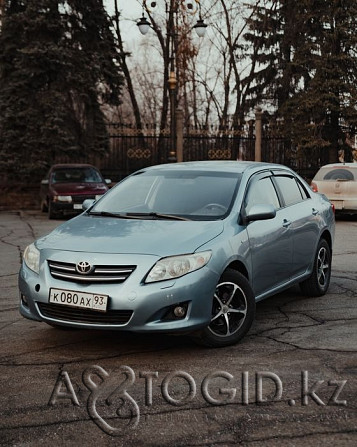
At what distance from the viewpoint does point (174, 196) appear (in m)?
6.30

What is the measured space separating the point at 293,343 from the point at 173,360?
1052 mm

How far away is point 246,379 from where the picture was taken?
4539mm

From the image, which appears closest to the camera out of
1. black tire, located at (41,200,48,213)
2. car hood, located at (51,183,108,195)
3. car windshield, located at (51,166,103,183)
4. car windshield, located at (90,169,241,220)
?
car windshield, located at (90,169,241,220)

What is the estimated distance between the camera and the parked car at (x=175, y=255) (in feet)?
16.3

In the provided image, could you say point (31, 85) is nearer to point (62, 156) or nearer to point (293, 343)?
point (62, 156)

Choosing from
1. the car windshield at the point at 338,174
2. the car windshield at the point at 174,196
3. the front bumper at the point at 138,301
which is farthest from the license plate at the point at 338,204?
the front bumper at the point at 138,301

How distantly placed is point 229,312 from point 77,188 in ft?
45.6

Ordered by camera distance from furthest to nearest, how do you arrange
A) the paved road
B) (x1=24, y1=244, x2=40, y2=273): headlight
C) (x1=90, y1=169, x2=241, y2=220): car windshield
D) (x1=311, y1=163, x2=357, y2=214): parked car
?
(x1=311, y1=163, x2=357, y2=214): parked car
(x1=90, y1=169, x2=241, y2=220): car windshield
(x1=24, y1=244, x2=40, y2=273): headlight
the paved road

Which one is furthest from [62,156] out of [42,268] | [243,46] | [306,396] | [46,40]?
[306,396]

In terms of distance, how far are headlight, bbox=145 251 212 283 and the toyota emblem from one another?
1.43 feet

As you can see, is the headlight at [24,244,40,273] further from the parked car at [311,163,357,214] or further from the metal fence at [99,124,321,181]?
the metal fence at [99,124,321,181]

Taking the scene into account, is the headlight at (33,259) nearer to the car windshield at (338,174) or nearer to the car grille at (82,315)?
the car grille at (82,315)

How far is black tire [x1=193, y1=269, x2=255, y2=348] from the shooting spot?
17.4 feet

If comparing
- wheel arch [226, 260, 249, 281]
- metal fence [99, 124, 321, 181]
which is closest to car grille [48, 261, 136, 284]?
wheel arch [226, 260, 249, 281]
